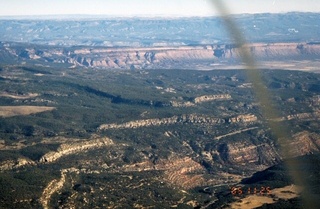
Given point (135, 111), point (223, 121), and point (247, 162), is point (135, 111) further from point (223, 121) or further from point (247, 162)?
point (247, 162)

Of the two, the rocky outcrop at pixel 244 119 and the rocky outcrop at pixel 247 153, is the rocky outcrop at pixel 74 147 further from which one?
the rocky outcrop at pixel 244 119

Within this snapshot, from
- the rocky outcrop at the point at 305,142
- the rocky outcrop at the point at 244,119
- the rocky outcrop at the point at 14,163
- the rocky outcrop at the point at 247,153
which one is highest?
the rocky outcrop at the point at 14,163

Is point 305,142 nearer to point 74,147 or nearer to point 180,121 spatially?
point 180,121

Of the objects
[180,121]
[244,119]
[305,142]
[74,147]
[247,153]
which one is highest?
[74,147]

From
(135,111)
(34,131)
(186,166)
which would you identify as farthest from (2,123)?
(186,166)

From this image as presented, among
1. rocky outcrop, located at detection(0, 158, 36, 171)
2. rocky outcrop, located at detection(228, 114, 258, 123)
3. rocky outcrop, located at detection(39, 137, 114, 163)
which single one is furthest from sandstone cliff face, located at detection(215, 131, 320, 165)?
rocky outcrop, located at detection(0, 158, 36, 171)

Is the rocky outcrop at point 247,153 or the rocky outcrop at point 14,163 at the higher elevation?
the rocky outcrop at point 14,163

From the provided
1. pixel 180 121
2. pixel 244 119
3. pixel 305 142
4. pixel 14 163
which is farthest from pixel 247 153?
pixel 14 163

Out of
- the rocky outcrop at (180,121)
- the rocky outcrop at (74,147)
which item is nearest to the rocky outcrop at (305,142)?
the rocky outcrop at (180,121)
